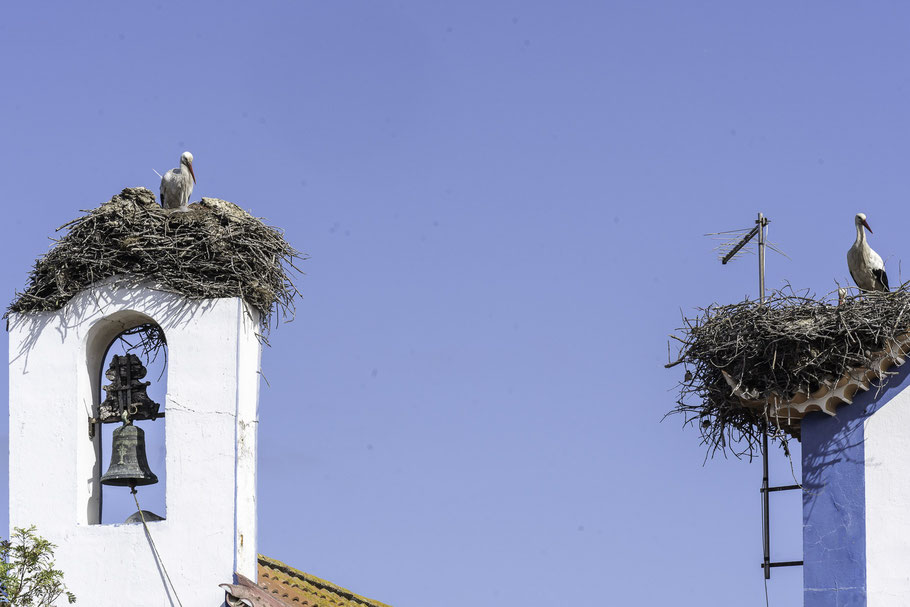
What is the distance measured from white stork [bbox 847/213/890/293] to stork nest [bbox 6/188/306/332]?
17.3 feet

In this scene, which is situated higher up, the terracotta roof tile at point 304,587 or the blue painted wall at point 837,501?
the blue painted wall at point 837,501

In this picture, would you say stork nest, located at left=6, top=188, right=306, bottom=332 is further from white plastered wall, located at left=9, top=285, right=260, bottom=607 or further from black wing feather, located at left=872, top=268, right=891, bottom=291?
black wing feather, located at left=872, top=268, right=891, bottom=291

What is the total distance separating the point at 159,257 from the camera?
13500 millimetres

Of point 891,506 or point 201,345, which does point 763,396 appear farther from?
point 201,345

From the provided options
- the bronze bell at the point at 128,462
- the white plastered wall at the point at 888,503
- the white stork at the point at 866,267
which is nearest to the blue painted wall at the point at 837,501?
the white plastered wall at the point at 888,503

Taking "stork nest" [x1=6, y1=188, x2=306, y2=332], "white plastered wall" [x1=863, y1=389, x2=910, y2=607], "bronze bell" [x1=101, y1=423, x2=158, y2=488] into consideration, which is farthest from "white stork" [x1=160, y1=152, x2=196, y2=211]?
"white plastered wall" [x1=863, y1=389, x2=910, y2=607]

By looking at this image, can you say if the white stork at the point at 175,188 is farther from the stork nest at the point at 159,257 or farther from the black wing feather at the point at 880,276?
the black wing feather at the point at 880,276

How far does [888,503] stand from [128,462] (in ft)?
19.4

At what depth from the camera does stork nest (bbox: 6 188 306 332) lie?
44.2 ft

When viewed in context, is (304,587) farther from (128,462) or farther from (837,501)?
(837,501)

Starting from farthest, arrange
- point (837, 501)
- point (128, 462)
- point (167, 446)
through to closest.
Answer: point (837, 501), point (128, 462), point (167, 446)

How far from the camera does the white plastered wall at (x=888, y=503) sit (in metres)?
13.8

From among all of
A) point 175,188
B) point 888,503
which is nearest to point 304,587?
point 175,188

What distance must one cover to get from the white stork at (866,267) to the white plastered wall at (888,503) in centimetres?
170
